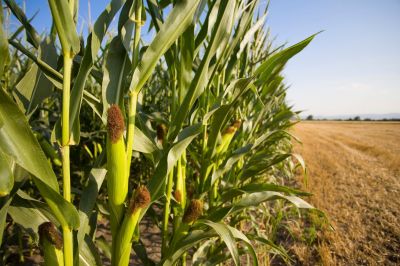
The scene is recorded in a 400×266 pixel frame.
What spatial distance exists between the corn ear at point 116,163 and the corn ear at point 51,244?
0.10m

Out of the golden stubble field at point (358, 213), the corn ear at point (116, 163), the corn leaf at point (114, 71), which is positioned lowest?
the golden stubble field at point (358, 213)

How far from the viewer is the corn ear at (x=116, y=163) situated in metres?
0.42

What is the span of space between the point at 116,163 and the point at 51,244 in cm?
18

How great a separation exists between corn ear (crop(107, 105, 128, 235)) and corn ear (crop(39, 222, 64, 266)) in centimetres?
10

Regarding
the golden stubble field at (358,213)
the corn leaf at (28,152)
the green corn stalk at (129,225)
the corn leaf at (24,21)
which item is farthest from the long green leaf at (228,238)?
the corn leaf at (24,21)

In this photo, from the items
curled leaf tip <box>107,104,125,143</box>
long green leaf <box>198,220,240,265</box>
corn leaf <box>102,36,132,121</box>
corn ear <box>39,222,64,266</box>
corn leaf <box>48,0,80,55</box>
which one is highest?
corn leaf <box>48,0,80,55</box>

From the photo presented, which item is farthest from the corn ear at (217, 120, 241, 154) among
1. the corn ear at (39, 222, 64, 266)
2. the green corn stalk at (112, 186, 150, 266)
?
the corn ear at (39, 222, 64, 266)

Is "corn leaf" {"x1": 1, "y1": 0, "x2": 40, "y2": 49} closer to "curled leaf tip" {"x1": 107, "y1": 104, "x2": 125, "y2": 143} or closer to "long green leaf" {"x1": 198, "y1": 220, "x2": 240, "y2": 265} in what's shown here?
"curled leaf tip" {"x1": 107, "y1": 104, "x2": 125, "y2": 143}

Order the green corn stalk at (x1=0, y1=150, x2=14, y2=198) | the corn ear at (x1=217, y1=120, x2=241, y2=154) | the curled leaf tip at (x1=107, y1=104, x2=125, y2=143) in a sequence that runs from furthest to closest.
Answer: the corn ear at (x1=217, y1=120, x2=241, y2=154) → the curled leaf tip at (x1=107, y1=104, x2=125, y2=143) → the green corn stalk at (x1=0, y1=150, x2=14, y2=198)

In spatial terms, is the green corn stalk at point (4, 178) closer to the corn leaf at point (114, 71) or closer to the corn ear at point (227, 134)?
the corn leaf at point (114, 71)

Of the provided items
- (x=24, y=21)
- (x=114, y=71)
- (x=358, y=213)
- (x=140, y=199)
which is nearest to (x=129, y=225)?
(x=140, y=199)

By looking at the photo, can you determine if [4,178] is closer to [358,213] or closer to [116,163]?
[116,163]

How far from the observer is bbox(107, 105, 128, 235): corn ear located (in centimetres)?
42

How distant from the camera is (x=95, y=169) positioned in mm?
543
